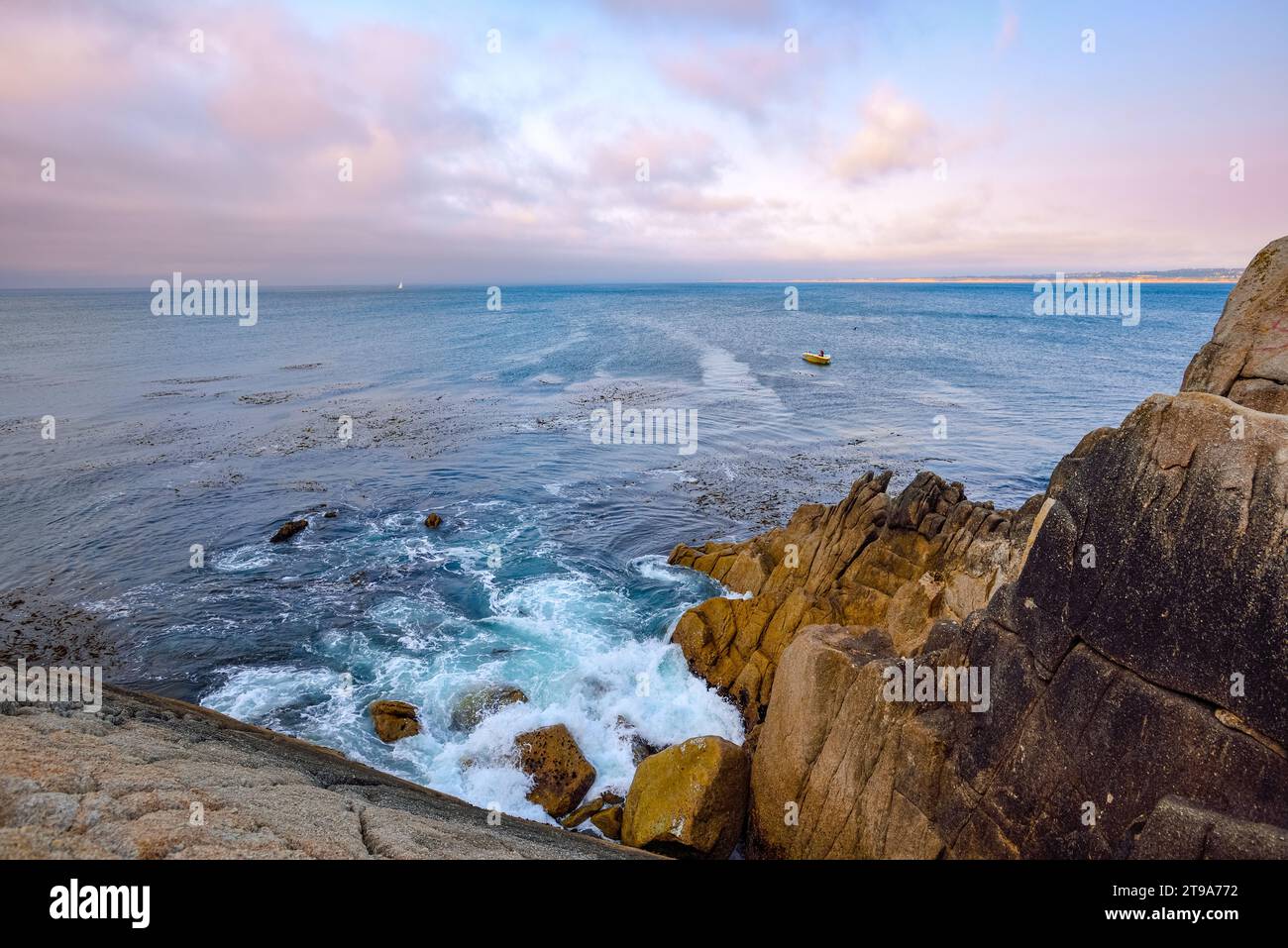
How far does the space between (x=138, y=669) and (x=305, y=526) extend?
13.0 metres

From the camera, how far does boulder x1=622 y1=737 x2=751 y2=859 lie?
1510cm

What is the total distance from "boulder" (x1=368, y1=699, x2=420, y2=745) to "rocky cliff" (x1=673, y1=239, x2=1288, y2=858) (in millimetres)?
10945

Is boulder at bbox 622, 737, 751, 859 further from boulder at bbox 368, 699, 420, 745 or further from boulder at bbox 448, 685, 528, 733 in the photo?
boulder at bbox 368, 699, 420, 745

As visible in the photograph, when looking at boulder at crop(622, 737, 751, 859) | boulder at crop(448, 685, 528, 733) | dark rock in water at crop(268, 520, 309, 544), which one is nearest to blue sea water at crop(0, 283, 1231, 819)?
boulder at crop(448, 685, 528, 733)

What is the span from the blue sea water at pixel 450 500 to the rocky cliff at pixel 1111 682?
6162 mm

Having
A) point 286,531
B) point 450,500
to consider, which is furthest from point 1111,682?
point 450,500

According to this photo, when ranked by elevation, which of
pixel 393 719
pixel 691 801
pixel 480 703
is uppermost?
pixel 691 801

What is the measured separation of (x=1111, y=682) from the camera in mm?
10445

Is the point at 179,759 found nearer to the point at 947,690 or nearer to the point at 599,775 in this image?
the point at 599,775

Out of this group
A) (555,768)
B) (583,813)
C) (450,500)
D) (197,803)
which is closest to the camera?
(197,803)

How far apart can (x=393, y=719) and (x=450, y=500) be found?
21335 mm

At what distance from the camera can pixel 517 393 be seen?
244ft

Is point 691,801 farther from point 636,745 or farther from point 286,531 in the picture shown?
point 286,531
